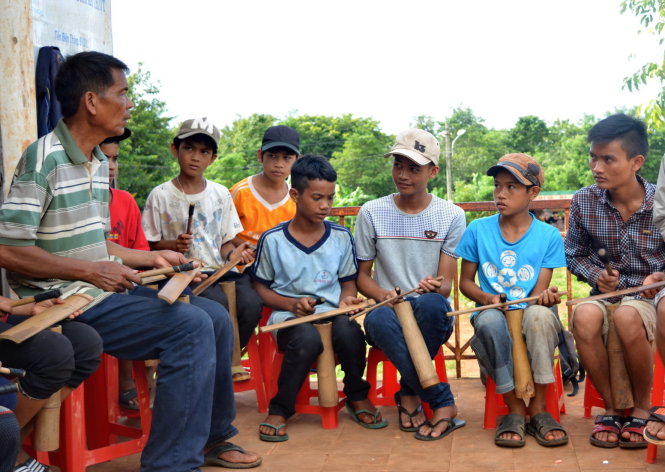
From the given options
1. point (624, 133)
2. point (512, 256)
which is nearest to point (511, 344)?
point (512, 256)

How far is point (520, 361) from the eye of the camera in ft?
11.9

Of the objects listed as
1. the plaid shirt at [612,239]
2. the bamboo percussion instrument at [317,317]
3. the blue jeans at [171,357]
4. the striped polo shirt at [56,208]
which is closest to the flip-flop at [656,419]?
the plaid shirt at [612,239]

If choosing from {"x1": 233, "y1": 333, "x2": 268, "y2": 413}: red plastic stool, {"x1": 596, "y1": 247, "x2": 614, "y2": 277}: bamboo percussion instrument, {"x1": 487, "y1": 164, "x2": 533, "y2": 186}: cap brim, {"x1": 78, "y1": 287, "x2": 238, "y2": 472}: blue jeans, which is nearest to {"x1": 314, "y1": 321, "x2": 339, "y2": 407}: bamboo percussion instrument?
{"x1": 233, "y1": 333, "x2": 268, "y2": 413}: red plastic stool

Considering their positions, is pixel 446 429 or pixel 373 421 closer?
pixel 446 429

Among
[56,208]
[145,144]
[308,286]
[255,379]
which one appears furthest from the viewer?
[145,144]

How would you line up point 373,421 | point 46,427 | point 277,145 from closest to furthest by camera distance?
point 46,427 → point 373,421 → point 277,145

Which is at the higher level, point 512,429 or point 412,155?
point 412,155

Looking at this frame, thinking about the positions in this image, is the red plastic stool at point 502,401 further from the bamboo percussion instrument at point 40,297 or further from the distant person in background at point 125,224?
the bamboo percussion instrument at point 40,297

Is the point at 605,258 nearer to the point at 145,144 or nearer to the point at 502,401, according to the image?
the point at 502,401

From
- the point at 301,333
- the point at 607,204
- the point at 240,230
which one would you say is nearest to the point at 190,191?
the point at 240,230

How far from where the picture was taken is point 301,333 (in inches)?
151

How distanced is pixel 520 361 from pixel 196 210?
1944 millimetres

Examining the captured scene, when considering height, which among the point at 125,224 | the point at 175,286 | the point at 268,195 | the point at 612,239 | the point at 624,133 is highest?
the point at 624,133

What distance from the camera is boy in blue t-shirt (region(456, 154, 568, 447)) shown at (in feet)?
11.8
